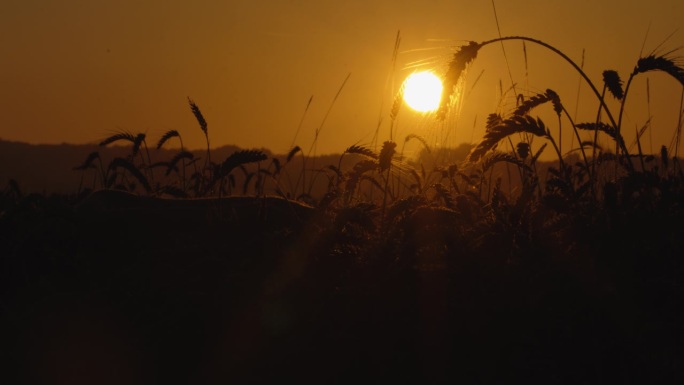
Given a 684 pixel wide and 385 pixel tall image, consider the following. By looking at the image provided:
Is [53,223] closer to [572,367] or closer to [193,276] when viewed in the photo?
[193,276]

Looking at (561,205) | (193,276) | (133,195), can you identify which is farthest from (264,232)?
(561,205)

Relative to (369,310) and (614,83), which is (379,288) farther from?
(614,83)

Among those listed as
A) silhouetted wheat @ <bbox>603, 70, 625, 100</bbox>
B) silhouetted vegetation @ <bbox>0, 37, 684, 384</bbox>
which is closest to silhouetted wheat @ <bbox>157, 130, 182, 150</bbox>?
silhouetted vegetation @ <bbox>0, 37, 684, 384</bbox>

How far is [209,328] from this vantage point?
11.3 feet

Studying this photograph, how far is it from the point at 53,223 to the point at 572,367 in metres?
2.89

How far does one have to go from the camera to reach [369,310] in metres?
3.31

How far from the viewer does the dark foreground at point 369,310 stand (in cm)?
302

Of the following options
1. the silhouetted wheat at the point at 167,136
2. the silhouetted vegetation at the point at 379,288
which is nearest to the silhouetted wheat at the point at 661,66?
the silhouetted vegetation at the point at 379,288

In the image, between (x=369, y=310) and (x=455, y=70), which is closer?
(x=369, y=310)

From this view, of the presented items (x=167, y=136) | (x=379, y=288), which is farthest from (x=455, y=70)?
(x=167, y=136)

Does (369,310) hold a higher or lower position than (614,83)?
lower

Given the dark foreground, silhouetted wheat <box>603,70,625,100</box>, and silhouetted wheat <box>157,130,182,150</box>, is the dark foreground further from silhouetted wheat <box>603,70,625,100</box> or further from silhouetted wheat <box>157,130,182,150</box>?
silhouetted wheat <box>157,130,182,150</box>

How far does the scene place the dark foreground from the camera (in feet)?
9.92

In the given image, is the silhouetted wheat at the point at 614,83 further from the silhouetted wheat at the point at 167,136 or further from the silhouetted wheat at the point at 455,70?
the silhouetted wheat at the point at 167,136
